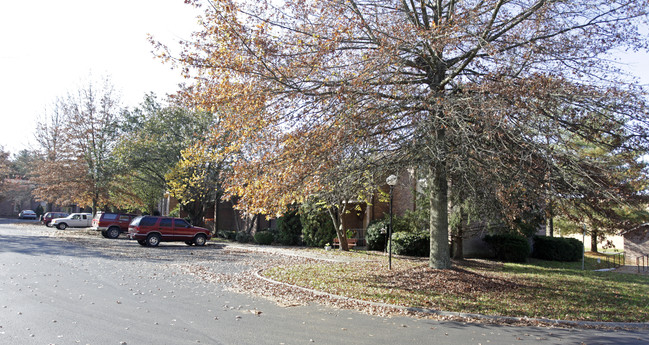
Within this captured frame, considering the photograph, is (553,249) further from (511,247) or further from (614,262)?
(511,247)

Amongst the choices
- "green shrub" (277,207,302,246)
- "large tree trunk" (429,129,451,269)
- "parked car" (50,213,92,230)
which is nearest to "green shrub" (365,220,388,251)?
"green shrub" (277,207,302,246)

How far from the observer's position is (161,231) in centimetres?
2522

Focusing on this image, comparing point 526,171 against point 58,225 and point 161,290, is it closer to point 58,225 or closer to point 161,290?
point 161,290

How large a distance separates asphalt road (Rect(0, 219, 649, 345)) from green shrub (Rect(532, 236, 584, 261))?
1705 cm

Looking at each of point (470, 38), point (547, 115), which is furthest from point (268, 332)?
point (470, 38)

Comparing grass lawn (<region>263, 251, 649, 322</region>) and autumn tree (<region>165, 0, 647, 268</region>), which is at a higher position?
autumn tree (<region>165, 0, 647, 268</region>)

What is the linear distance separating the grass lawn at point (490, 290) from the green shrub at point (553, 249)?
8648 millimetres

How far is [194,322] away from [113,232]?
1025 inches

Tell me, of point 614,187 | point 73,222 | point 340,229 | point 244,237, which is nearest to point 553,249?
point 340,229

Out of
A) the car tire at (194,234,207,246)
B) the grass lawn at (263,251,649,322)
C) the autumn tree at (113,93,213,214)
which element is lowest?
the car tire at (194,234,207,246)

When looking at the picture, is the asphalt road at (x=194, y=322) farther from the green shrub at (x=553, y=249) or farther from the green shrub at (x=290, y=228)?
the green shrub at (x=553, y=249)

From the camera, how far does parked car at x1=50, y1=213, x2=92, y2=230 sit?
38.9 metres

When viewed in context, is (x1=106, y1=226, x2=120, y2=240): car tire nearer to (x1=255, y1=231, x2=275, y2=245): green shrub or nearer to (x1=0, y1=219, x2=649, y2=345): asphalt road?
(x1=255, y1=231, x2=275, y2=245): green shrub

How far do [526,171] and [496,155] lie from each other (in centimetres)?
75
